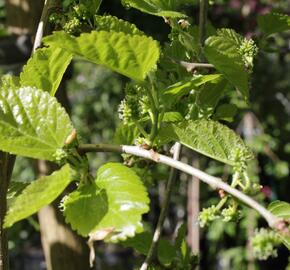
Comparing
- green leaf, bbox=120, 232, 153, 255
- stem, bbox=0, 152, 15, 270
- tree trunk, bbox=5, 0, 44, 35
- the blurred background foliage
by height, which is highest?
stem, bbox=0, 152, 15, 270

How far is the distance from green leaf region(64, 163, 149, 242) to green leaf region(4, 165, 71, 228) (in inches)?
1.0

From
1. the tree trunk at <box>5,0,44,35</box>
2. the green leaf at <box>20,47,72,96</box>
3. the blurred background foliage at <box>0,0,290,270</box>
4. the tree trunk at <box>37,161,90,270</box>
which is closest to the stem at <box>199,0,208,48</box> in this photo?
the green leaf at <box>20,47,72,96</box>

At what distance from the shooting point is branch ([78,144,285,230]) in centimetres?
40

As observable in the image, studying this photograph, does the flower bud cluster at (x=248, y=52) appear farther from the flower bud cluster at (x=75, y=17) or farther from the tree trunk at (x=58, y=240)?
the tree trunk at (x=58, y=240)

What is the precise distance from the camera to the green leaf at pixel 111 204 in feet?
1.43

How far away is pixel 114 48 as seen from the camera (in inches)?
18.1

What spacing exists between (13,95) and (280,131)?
218 centimetres

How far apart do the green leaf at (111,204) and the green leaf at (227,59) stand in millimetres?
115

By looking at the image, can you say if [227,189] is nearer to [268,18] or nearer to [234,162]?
[234,162]

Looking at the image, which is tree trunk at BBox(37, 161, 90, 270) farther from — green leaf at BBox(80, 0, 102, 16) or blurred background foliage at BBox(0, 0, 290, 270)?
blurred background foliage at BBox(0, 0, 290, 270)

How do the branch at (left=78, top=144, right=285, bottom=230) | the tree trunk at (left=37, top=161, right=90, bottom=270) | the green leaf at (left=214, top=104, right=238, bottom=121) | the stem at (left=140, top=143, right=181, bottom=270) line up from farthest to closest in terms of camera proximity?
the tree trunk at (left=37, top=161, right=90, bottom=270), the green leaf at (left=214, top=104, right=238, bottom=121), the stem at (left=140, top=143, right=181, bottom=270), the branch at (left=78, top=144, right=285, bottom=230)

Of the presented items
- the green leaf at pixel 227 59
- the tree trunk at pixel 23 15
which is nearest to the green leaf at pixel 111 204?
the green leaf at pixel 227 59

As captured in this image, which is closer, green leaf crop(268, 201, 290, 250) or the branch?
the branch

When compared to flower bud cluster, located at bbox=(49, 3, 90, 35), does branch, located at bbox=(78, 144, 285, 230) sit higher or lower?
lower
